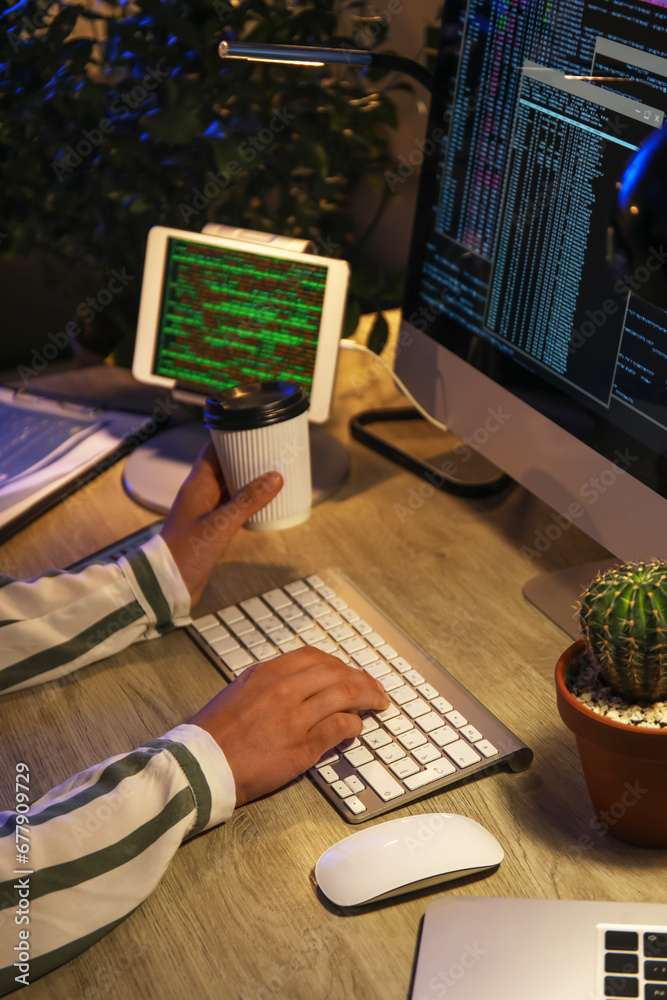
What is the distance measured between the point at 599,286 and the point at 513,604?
→ 0.98 feet

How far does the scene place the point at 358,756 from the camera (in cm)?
67

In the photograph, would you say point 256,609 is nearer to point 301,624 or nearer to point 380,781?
point 301,624

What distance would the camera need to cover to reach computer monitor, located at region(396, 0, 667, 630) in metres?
0.69

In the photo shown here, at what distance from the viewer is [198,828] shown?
610mm

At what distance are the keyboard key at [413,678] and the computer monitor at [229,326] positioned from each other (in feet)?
1.00

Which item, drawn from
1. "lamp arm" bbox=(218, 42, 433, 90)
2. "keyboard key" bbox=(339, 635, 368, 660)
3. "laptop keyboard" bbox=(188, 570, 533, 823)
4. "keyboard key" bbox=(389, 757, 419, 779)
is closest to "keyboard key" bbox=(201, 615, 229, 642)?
"laptop keyboard" bbox=(188, 570, 533, 823)

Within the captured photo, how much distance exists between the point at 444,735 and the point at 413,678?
0.07 meters

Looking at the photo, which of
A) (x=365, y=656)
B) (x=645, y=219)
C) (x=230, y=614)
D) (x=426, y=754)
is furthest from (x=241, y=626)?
(x=645, y=219)

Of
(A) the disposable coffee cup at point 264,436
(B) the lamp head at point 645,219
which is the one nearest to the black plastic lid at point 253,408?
(A) the disposable coffee cup at point 264,436

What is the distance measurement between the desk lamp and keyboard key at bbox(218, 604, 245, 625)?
0.31m

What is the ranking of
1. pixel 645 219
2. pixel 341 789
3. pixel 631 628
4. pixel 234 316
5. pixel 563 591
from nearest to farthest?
1. pixel 645 219
2. pixel 631 628
3. pixel 341 789
4. pixel 563 591
5. pixel 234 316

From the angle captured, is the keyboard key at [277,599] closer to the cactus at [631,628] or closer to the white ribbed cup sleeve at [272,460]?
the white ribbed cup sleeve at [272,460]

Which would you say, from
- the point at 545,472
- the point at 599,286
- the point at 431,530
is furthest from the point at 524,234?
the point at 431,530

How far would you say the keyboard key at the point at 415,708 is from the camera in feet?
2.29
